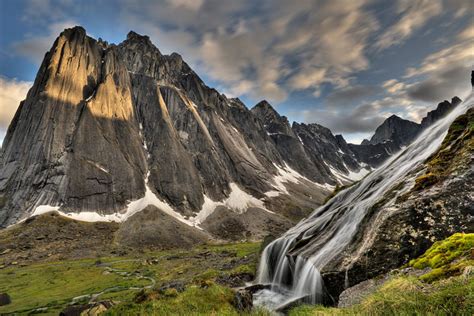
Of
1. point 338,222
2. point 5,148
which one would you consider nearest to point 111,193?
point 5,148

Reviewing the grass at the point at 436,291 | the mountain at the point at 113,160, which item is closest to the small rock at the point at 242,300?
the grass at the point at 436,291

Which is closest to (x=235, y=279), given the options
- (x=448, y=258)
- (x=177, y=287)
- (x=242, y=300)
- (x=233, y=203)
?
(x=177, y=287)

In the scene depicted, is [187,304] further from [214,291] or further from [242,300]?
[242,300]

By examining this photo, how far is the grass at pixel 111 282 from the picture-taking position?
63.3 feet

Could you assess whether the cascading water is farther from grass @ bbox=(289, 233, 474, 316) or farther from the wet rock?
grass @ bbox=(289, 233, 474, 316)

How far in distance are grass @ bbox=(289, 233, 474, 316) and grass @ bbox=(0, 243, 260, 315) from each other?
30.1 ft

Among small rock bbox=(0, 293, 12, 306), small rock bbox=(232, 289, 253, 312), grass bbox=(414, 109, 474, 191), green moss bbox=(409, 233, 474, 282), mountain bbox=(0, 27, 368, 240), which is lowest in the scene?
small rock bbox=(0, 293, 12, 306)

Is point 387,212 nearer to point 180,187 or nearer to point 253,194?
point 180,187

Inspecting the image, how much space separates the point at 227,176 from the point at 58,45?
11658 cm

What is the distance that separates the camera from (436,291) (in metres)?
7.88

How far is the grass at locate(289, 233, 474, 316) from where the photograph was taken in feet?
21.9

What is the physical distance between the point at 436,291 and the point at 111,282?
180 ft

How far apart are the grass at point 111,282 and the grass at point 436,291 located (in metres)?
9.18

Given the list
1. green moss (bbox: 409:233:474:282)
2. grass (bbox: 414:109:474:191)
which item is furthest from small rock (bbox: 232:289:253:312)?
grass (bbox: 414:109:474:191)
